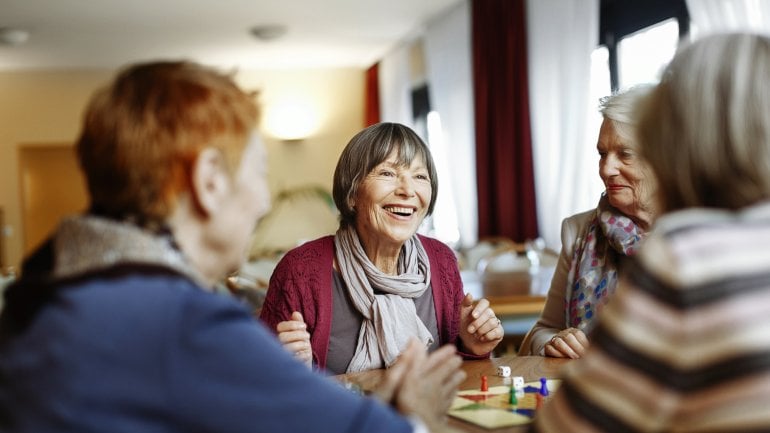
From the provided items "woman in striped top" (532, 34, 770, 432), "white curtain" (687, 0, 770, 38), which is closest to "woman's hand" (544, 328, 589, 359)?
"woman in striped top" (532, 34, 770, 432)

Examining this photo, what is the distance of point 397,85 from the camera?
1034 cm

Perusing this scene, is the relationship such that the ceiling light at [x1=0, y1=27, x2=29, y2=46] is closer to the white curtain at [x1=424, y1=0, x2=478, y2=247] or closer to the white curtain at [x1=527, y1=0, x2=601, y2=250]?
the white curtain at [x1=424, y1=0, x2=478, y2=247]

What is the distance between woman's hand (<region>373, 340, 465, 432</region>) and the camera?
1.34 metres

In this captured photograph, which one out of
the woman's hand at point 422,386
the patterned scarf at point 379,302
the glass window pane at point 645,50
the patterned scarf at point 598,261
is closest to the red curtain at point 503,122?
the glass window pane at point 645,50

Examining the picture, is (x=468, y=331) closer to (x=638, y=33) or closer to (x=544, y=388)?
(x=544, y=388)

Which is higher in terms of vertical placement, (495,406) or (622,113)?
(622,113)

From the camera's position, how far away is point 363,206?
2447 millimetres

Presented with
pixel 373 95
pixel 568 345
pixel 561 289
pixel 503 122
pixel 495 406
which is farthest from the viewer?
pixel 373 95

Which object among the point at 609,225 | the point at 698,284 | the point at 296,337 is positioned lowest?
the point at 296,337

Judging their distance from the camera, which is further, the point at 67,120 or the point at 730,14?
the point at 67,120

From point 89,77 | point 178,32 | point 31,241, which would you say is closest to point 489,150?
point 178,32

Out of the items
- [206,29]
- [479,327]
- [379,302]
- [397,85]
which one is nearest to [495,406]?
[479,327]

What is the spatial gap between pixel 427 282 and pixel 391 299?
0.46ft

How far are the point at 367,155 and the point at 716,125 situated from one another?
1.48m
